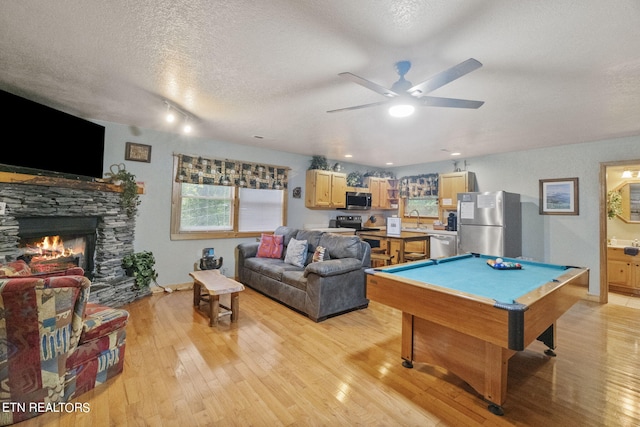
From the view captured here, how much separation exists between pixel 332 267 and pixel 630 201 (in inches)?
241

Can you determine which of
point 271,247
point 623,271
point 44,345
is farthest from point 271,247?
point 623,271

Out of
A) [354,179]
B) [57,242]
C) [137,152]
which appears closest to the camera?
[57,242]

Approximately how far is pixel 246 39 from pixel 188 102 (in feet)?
4.95

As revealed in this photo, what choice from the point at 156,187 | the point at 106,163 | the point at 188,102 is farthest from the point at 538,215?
the point at 106,163

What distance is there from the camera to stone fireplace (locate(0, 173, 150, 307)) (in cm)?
281

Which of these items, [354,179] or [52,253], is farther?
[354,179]

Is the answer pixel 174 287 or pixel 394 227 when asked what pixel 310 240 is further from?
pixel 174 287

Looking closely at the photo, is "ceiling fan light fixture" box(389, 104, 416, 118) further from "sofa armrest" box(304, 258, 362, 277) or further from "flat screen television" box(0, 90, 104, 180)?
"flat screen television" box(0, 90, 104, 180)

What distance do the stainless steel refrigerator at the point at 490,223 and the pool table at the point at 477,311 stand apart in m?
1.98

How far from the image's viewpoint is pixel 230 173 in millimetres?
4891

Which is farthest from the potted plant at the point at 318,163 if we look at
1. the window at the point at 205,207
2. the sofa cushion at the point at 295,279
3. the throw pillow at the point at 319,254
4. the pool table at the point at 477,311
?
the pool table at the point at 477,311

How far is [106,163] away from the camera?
3.83m

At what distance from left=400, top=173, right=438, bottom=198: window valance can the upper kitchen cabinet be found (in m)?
0.24

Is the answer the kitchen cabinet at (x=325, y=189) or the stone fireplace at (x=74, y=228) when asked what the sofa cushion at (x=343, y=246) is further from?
the stone fireplace at (x=74, y=228)
